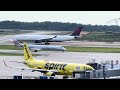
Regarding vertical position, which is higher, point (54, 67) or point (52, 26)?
point (52, 26)

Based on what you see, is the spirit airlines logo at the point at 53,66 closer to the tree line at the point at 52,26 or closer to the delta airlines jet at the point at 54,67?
the delta airlines jet at the point at 54,67

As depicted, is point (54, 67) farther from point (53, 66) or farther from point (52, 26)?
point (52, 26)

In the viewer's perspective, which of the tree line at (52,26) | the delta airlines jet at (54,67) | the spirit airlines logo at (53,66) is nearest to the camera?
the delta airlines jet at (54,67)

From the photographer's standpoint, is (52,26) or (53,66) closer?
(53,66)

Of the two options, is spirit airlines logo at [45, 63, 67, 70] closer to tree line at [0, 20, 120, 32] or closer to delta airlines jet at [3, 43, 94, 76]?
delta airlines jet at [3, 43, 94, 76]

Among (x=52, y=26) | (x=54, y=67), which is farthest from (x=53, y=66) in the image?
(x=52, y=26)

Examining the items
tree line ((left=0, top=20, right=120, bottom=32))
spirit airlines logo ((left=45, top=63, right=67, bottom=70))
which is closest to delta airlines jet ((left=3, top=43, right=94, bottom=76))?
spirit airlines logo ((left=45, top=63, right=67, bottom=70))

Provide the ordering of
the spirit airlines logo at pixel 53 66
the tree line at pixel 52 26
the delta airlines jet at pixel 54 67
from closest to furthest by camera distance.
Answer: the delta airlines jet at pixel 54 67
the spirit airlines logo at pixel 53 66
the tree line at pixel 52 26

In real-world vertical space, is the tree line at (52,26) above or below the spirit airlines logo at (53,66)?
above

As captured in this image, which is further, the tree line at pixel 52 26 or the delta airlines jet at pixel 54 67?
the tree line at pixel 52 26

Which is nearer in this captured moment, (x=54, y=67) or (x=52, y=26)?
(x=54, y=67)

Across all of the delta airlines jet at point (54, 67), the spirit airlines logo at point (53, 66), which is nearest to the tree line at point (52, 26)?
the delta airlines jet at point (54, 67)

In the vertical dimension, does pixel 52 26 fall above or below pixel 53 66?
above
